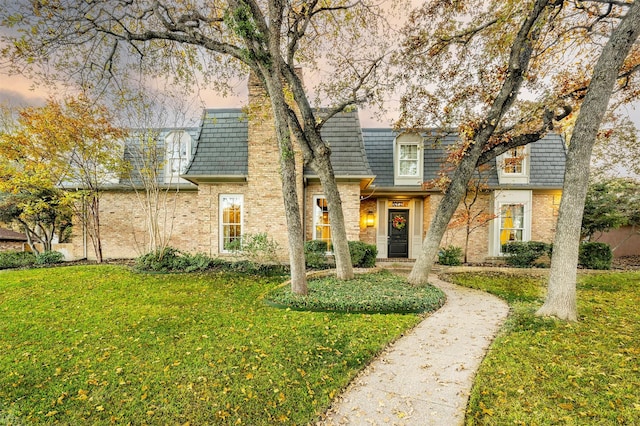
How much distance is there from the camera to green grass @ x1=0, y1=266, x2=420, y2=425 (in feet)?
8.70

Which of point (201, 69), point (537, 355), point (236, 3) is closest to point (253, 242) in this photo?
point (201, 69)

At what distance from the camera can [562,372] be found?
10.4 ft

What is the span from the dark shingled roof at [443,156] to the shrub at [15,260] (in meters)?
13.5

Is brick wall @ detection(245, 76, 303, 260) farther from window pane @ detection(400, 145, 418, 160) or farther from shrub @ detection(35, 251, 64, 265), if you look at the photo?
shrub @ detection(35, 251, 64, 265)

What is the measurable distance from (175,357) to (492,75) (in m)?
8.59

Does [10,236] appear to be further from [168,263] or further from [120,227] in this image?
[168,263]

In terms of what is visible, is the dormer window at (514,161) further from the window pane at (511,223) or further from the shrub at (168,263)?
the shrub at (168,263)

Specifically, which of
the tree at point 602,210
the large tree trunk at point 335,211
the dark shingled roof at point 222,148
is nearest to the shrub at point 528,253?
the tree at point 602,210

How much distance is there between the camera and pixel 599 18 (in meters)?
6.29

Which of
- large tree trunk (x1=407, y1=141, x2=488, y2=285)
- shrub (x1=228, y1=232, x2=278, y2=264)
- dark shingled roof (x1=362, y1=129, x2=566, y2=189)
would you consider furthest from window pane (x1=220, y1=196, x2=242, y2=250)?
large tree trunk (x1=407, y1=141, x2=488, y2=285)

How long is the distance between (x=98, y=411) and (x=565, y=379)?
463 cm

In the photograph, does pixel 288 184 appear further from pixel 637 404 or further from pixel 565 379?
pixel 637 404

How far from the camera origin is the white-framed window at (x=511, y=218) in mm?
11484

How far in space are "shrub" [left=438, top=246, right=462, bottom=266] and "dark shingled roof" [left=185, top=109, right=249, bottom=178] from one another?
800 cm
